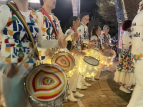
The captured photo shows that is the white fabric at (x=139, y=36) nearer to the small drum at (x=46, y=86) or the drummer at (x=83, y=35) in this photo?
the small drum at (x=46, y=86)

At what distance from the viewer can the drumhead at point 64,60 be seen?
7.18 ft

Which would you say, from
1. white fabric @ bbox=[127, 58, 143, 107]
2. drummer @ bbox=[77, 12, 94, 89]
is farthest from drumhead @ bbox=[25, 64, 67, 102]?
drummer @ bbox=[77, 12, 94, 89]

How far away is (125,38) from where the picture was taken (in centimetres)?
350

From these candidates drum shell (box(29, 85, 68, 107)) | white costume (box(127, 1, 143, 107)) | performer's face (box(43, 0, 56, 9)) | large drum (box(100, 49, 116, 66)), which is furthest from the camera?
large drum (box(100, 49, 116, 66))

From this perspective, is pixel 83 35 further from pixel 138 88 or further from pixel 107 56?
pixel 138 88

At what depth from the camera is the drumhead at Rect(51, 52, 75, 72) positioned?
7.18 feet

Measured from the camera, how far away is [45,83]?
1303mm

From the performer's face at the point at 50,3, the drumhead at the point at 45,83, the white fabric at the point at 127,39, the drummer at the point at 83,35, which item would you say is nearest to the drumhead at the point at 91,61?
the drummer at the point at 83,35

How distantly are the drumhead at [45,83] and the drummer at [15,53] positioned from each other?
0.08 metres

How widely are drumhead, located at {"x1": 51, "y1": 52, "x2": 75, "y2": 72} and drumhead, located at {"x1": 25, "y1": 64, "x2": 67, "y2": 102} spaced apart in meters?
Result: 0.82

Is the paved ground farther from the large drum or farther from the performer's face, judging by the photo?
the performer's face

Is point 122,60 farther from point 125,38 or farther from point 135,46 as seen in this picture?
point 135,46

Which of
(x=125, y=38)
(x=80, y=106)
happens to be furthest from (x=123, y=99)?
(x=125, y=38)

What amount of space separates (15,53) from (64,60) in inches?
40.8
